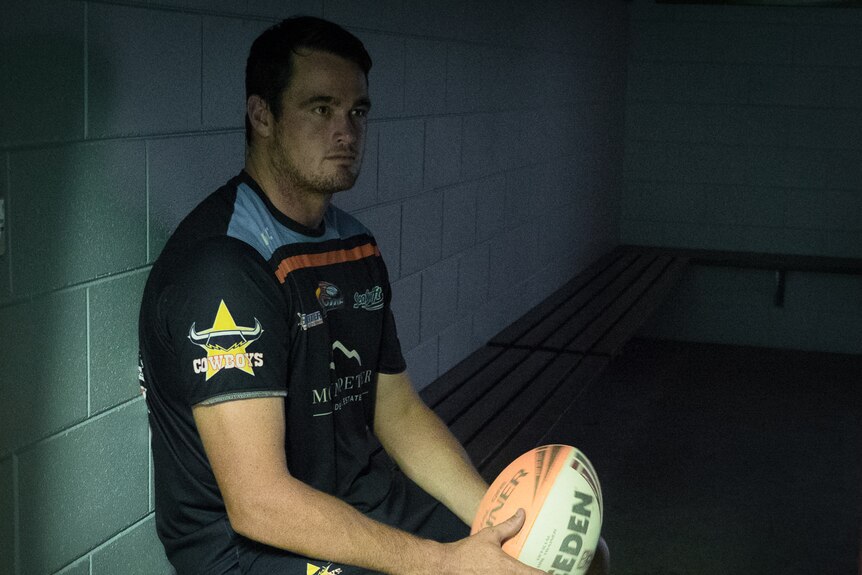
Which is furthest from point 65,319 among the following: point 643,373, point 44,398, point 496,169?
point 643,373

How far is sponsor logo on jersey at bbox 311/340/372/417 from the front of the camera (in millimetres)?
1968

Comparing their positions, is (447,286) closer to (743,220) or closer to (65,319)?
(65,319)

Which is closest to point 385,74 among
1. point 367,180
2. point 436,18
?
point 367,180

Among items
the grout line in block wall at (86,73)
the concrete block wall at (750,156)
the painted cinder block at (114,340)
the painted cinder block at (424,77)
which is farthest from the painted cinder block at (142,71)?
the concrete block wall at (750,156)

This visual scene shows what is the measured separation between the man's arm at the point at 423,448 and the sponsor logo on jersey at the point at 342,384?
16cm

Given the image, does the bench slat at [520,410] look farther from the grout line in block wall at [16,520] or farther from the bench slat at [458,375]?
the grout line in block wall at [16,520]

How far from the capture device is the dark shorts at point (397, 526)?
72.4 inches

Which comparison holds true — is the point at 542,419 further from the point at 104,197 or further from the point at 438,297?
the point at 104,197

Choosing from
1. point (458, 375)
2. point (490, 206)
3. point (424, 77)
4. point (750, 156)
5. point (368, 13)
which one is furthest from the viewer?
point (750, 156)

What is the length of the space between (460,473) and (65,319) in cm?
87

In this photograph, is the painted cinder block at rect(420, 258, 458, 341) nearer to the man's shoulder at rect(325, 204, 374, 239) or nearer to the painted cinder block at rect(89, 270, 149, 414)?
the man's shoulder at rect(325, 204, 374, 239)

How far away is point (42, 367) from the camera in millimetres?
1786

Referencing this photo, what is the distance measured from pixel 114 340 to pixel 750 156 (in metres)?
5.62

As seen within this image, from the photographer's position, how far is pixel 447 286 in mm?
3926
